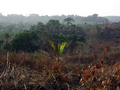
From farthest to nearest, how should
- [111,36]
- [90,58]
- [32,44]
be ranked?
1. [111,36]
2. [32,44]
3. [90,58]

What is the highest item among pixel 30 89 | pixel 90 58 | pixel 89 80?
pixel 89 80

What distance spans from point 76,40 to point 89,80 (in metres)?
9.73

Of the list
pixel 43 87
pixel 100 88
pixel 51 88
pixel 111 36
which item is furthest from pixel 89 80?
pixel 111 36

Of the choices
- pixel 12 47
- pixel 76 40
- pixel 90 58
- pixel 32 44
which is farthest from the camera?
pixel 76 40

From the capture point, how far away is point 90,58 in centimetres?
755

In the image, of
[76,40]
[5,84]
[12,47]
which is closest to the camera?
[5,84]

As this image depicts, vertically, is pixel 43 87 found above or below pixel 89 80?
below

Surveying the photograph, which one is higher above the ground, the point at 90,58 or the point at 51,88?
the point at 51,88

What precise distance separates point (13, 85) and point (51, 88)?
2.67 ft

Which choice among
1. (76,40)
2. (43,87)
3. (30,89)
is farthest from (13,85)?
(76,40)

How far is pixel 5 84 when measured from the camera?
7.82 feet

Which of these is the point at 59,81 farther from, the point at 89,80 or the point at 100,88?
the point at 100,88

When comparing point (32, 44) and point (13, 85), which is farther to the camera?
point (32, 44)

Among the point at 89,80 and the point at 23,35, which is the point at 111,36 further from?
the point at 89,80
